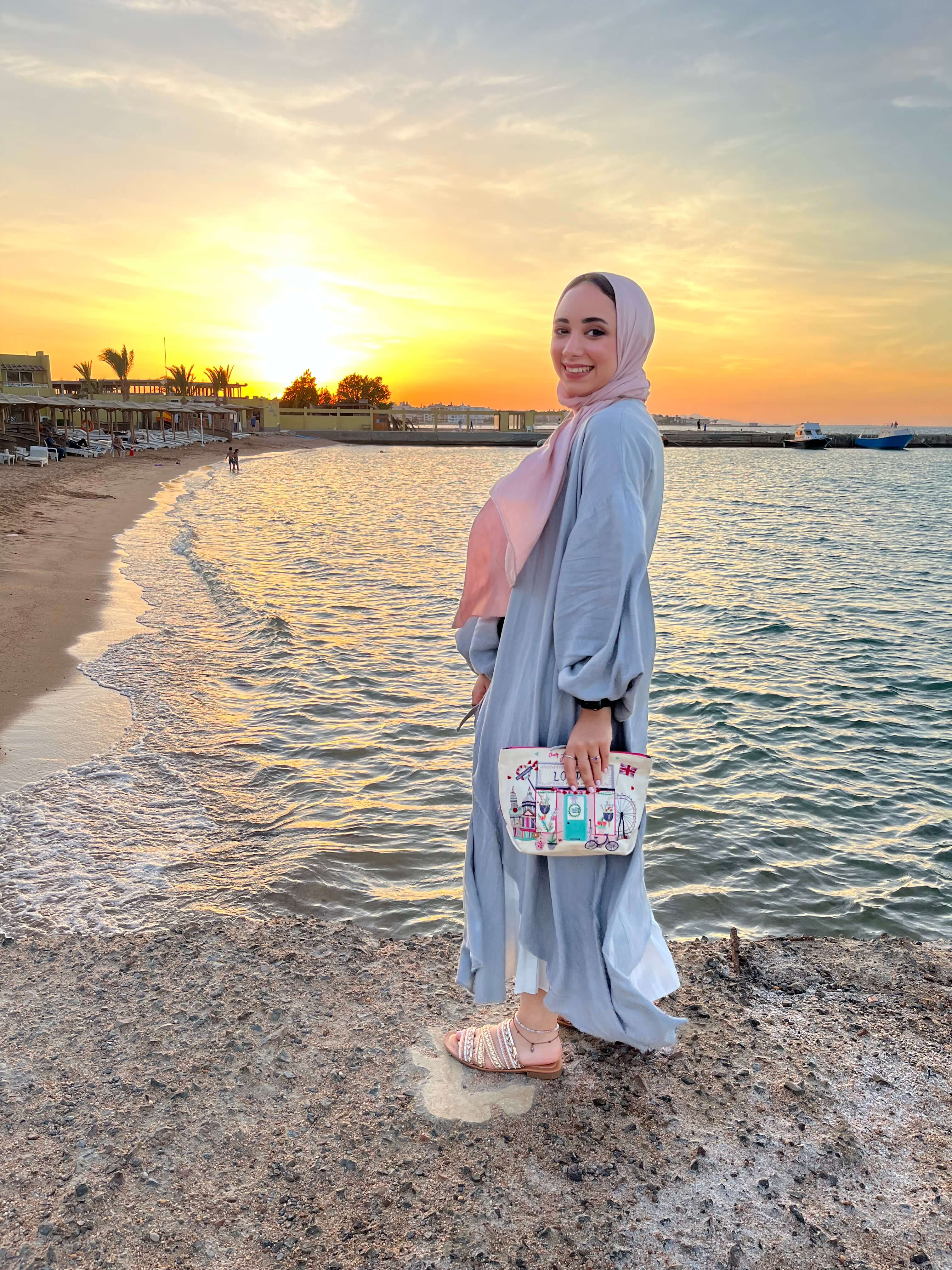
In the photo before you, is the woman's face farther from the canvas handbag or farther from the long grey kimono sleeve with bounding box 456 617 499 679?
the canvas handbag

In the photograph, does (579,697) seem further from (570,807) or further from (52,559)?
(52,559)

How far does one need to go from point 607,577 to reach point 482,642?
19.2 inches

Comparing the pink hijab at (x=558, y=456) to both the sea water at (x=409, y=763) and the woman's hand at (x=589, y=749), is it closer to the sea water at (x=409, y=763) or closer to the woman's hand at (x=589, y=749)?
the woman's hand at (x=589, y=749)

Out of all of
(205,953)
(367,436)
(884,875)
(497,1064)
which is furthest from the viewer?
(367,436)

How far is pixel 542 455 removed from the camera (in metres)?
1.99

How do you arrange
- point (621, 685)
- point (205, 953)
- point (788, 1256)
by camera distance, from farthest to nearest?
point (205, 953) < point (621, 685) < point (788, 1256)

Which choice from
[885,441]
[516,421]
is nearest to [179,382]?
[516,421]

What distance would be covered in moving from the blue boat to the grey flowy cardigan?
122250 millimetres

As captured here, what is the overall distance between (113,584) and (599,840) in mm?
10026

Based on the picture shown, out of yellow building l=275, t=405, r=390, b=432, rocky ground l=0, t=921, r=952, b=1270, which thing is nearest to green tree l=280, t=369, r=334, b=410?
yellow building l=275, t=405, r=390, b=432

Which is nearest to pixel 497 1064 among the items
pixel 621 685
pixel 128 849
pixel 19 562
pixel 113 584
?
pixel 621 685

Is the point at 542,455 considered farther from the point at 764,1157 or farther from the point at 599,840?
the point at 764,1157

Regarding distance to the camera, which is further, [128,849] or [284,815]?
[284,815]

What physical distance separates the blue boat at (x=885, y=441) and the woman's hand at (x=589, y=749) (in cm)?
12239
